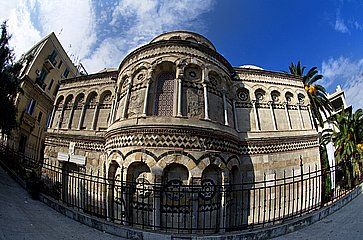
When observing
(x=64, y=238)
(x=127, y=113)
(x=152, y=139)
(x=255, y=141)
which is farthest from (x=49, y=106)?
(x=64, y=238)

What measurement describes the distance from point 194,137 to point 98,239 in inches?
272

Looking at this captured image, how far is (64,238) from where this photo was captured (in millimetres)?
5754

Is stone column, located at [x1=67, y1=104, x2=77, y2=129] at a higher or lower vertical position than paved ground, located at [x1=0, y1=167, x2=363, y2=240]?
higher

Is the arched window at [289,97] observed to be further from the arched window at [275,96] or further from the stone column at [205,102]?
the stone column at [205,102]

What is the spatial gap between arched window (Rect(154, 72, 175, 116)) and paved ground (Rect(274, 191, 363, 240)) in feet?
26.6

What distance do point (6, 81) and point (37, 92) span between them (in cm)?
1577

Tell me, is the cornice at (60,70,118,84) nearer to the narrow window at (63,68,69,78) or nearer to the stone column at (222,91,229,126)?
the stone column at (222,91,229,126)

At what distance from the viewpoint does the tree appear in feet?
41.0

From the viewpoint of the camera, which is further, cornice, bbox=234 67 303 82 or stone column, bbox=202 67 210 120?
cornice, bbox=234 67 303 82

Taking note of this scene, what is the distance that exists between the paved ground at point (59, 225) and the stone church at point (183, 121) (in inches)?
192

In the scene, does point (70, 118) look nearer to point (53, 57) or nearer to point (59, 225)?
point (59, 225)

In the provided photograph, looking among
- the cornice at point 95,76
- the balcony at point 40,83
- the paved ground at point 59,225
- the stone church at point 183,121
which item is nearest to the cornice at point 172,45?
the stone church at point 183,121

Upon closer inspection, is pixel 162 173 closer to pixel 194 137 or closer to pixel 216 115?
pixel 194 137

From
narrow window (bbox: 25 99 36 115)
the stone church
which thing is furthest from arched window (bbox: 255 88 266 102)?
narrow window (bbox: 25 99 36 115)
